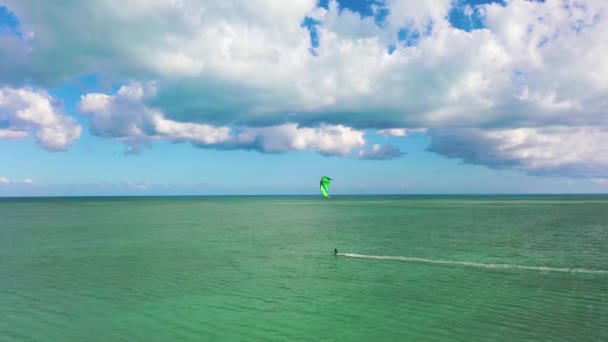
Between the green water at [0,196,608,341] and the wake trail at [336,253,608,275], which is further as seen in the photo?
the wake trail at [336,253,608,275]

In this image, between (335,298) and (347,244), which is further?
(347,244)

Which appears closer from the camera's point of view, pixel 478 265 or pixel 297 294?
pixel 297 294

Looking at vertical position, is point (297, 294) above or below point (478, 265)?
below

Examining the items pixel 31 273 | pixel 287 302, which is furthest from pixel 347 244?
pixel 31 273

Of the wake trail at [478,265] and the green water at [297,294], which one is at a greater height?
the wake trail at [478,265]

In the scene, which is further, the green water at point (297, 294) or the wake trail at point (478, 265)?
the wake trail at point (478, 265)

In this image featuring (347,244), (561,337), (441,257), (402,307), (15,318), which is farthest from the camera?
(347,244)

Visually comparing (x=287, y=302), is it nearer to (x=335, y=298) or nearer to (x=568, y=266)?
(x=335, y=298)

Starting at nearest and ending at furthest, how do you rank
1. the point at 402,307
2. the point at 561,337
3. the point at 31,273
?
1. the point at 561,337
2. the point at 402,307
3. the point at 31,273

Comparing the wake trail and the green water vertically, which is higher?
the wake trail

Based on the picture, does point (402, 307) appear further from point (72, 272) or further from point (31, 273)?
point (31, 273)
